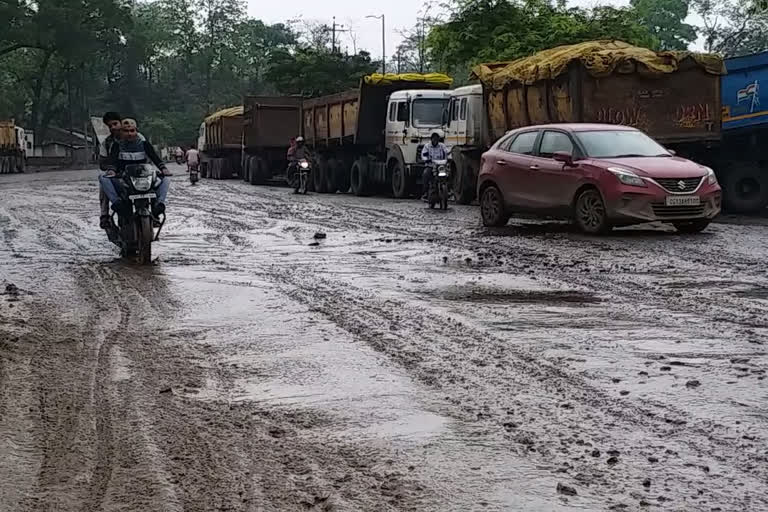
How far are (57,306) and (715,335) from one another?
4.94m

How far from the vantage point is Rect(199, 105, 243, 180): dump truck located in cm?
4416

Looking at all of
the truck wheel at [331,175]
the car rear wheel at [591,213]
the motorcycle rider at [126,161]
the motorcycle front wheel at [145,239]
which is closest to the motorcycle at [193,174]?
the truck wheel at [331,175]

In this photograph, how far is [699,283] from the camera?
9320 mm

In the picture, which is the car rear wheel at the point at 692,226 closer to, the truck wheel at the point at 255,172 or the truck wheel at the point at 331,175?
the truck wheel at the point at 331,175

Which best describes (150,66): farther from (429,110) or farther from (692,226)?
(692,226)

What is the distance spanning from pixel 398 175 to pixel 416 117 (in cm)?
155

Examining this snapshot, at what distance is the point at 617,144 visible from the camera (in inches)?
567

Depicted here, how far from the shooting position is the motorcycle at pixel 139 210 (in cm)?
1137

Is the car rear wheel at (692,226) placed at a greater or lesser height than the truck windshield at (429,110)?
lesser

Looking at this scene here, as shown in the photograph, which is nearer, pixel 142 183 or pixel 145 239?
pixel 145 239

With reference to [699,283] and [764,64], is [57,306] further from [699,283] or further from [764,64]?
[764,64]

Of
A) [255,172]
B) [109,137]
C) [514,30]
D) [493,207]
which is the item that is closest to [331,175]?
[255,172]

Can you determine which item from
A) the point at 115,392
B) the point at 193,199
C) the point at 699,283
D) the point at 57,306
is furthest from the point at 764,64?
the point at 115,392

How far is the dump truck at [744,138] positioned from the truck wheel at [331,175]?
1361cm
